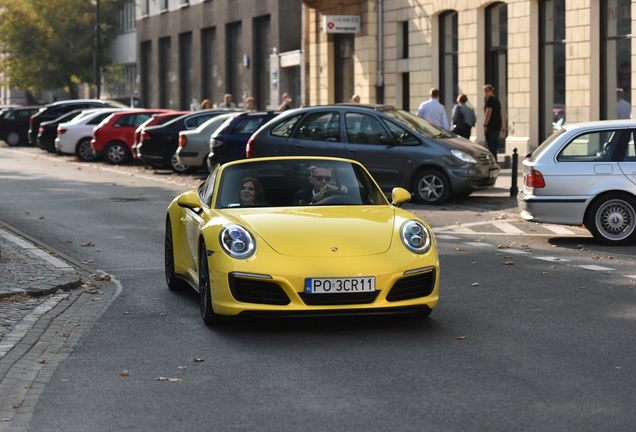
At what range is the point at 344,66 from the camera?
3547cm

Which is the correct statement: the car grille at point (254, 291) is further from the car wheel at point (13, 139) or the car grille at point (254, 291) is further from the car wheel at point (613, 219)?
the car wheel at point (13, 139)

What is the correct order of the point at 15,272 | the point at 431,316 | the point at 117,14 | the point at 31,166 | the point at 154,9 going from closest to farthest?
the point at 431,316 < the point at 15,272 < the point at 31,166 < the point at 154,9 < the point at 117,14

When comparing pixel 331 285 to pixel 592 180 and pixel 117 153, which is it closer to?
pixel 592 180

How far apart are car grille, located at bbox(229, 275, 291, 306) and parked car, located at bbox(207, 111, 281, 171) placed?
14.8 m

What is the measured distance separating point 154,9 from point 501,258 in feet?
A: 152

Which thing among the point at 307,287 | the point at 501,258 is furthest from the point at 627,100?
the point at 307,287

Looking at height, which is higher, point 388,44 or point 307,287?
point 388,44

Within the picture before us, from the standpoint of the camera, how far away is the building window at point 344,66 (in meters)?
34.9

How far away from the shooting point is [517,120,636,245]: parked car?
13047mm

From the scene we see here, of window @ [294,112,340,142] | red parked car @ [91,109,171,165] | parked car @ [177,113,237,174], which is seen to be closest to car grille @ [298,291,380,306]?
window @ [294,112,340,142]

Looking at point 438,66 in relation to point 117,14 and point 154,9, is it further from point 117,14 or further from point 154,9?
point 117,14

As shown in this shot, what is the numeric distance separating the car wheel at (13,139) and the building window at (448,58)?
20.7 m

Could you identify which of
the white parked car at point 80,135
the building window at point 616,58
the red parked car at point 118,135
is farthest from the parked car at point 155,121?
the building window at point 616,58

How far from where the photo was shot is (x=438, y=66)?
30.9 meters
